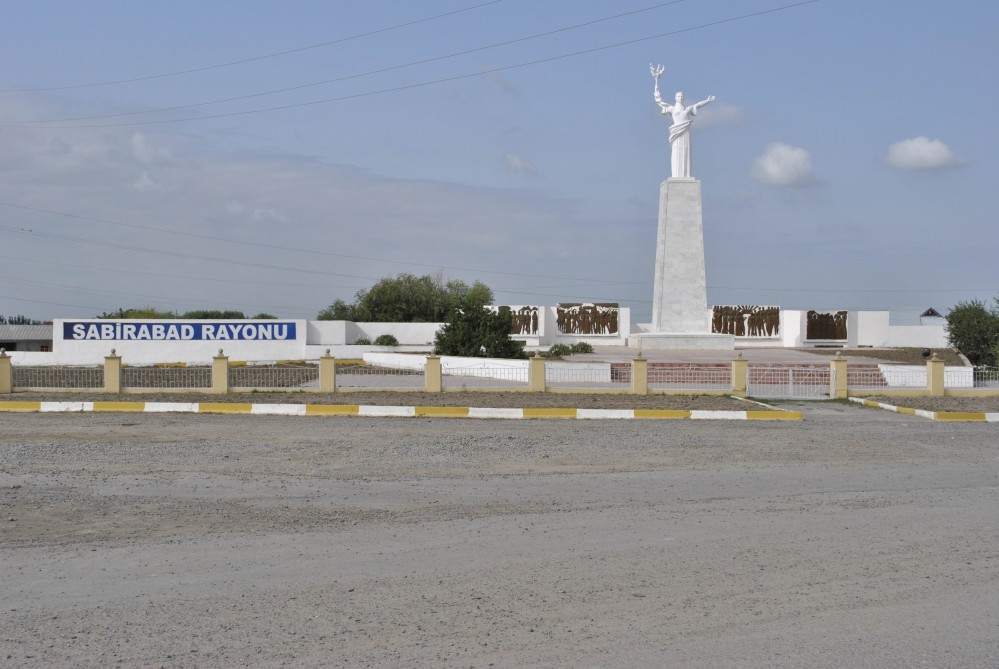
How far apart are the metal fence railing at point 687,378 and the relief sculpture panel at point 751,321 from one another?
81.0 ft

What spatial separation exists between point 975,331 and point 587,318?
809 inches

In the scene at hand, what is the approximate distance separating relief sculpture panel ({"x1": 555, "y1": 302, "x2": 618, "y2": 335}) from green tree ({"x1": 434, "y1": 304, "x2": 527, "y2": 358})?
18.7 meters

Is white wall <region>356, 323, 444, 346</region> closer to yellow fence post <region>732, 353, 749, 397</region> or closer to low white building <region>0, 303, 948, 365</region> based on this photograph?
low white building <region>0, 303, 948, 365</region>

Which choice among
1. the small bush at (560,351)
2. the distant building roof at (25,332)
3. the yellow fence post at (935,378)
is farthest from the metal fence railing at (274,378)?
the distant building roof at (25,332)

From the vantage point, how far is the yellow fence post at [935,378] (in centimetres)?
2364

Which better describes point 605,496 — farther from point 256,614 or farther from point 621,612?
point 256,614

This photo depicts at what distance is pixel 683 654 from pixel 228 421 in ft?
46.3

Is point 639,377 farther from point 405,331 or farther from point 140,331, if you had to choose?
point 405,331

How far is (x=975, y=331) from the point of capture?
36.9 m

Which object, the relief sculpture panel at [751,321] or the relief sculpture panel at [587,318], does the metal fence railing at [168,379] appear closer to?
the relief sculpture panel at [587,318]

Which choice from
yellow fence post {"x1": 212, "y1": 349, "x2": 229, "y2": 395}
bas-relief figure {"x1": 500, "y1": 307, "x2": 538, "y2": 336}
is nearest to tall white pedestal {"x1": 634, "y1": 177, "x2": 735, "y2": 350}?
bas-relief figure {"x1": 500, "y1": 307, "x2": 538, "y2": 336}

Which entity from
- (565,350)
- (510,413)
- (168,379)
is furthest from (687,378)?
(168,379)

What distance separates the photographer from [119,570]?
667 cm

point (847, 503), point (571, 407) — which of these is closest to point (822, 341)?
point (571, 407)
